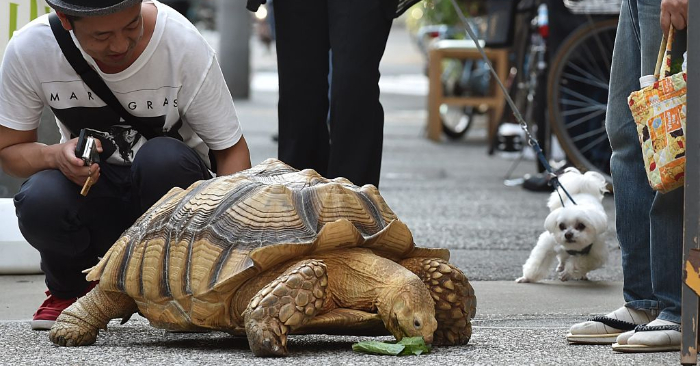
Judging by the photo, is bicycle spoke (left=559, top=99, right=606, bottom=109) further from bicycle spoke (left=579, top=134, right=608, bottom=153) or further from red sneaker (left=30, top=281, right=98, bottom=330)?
red sneaker (left=30, top=281, right=98, bottom=330)

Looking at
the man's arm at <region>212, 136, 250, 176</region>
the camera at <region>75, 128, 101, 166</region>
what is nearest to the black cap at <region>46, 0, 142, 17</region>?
the camera at <region>75, 128, 101, 166</region>

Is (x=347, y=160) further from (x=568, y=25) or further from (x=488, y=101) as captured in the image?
(x=488, y=101)

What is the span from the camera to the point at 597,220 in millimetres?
5086

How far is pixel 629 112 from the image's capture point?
3.47 metres

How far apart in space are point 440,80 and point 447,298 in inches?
325

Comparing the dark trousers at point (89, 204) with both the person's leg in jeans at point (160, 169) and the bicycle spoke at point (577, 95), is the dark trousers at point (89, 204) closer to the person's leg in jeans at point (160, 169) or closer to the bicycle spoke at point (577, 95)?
the person's leg in jeans at point (160, 169)

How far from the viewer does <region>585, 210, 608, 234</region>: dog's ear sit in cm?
507

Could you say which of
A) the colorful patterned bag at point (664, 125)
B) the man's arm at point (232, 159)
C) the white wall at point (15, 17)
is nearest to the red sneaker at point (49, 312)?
the man's arm at point (232, 159)

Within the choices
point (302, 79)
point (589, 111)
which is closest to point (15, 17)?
point (302, 79)

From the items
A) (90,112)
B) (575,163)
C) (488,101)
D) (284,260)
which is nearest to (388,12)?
(90,112)

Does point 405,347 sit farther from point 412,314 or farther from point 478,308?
point 478,308

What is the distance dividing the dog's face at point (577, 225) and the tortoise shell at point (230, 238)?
172 centimetres

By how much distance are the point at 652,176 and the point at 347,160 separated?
1.57m

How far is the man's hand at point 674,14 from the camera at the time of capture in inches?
121
